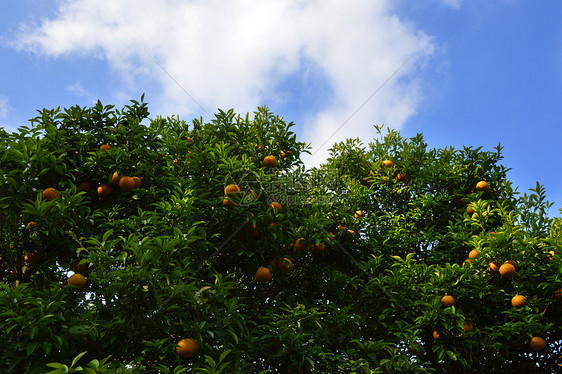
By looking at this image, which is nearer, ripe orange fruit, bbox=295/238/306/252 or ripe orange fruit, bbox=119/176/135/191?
ripe orange fruit, bbox=119/176/135/191

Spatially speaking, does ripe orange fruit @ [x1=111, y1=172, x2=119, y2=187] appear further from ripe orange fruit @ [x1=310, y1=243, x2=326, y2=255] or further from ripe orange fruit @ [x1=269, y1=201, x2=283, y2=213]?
ripe orange fruit @ [x1=310, y1=243, x2=326, y2=255]

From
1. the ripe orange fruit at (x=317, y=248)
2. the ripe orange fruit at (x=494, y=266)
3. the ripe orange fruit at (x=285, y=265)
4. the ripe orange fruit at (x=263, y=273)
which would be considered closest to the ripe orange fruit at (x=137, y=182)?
the ripe orange fruit at (x=263, y=273)

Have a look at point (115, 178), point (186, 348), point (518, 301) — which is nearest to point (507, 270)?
point (518, 301)

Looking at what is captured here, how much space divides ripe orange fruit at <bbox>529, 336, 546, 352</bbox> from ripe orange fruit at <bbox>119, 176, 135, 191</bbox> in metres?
4.95

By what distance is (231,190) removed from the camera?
14.8ft

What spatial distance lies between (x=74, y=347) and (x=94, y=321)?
10.3 inches

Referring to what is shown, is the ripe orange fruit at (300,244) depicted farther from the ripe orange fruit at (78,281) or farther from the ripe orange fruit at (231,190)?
the ripe orange fruit at (78,281)

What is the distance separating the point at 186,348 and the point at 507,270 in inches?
153

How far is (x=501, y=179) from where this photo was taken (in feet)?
24.5

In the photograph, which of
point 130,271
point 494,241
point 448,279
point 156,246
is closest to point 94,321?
point 130,271

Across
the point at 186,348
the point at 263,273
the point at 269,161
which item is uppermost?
the point at 269,161

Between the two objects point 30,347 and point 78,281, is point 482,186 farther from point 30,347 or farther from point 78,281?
point 30,347

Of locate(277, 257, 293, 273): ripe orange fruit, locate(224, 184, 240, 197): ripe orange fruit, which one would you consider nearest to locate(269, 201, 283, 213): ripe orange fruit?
locate(224, 184, 240, 197): ripe orange fruit

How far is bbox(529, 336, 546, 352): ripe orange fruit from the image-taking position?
16.4 ft
